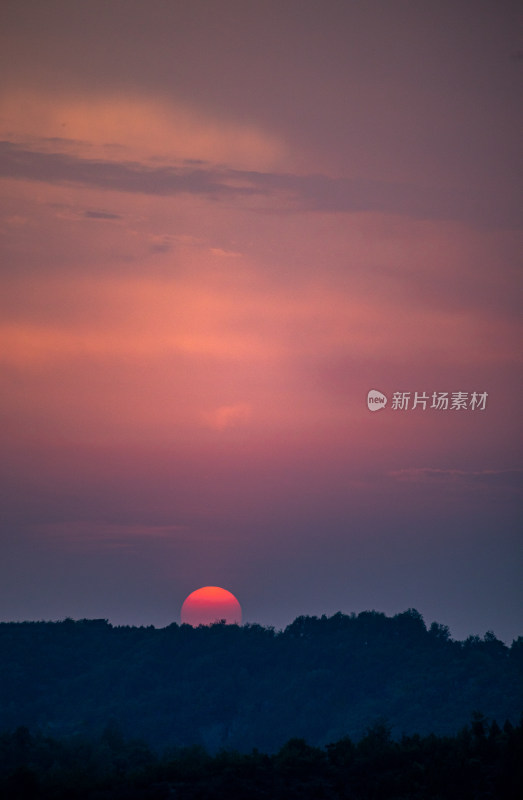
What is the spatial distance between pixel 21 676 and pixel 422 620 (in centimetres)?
6559

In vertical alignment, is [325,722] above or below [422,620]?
below

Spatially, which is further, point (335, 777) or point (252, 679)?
point (252, 679)

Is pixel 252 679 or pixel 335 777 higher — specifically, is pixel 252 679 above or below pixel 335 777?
above

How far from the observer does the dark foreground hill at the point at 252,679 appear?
137 meters

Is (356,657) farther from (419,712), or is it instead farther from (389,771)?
(389,771)

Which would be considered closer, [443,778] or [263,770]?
[443,778]

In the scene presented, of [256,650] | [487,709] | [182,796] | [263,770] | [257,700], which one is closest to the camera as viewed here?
[182,796]

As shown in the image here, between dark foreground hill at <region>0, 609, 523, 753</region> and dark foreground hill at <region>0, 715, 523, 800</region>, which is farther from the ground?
dark foreground hill at <region>0, 609, 523, 753</region>

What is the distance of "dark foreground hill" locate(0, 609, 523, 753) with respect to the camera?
448ft

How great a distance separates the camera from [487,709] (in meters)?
124

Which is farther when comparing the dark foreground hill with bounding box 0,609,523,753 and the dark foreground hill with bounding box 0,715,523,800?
the dark foreground hill with bounding box 0,609,523,753

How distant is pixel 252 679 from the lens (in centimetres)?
16362

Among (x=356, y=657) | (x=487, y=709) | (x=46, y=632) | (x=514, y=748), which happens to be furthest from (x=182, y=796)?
(x=46, y=632)

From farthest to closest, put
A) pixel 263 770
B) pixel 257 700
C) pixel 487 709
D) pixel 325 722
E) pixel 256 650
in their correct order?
1. pixel 256 650
2. pixel 257 700
3. pixel 325 722
4. pixel 487 709
5. pixel 263 770
